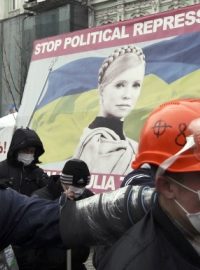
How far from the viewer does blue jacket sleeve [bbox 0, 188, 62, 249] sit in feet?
5.81

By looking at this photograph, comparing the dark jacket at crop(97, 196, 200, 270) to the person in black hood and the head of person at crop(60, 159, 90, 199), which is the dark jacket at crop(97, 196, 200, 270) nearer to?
the head of person at crop(60, 159, 90, 199)

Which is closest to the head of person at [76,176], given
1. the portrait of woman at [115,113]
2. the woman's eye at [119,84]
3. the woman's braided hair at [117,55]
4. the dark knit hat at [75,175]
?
the dark knit hat at [75,175]

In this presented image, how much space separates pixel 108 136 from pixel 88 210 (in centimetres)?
271

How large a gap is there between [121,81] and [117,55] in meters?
0.27

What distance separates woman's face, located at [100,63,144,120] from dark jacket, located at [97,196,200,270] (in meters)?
2.77

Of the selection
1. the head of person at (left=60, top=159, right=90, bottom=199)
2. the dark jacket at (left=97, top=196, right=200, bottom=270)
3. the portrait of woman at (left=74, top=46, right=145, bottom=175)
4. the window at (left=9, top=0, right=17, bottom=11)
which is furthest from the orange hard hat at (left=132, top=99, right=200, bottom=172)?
the window at (left=9, top=0, right=17, bottom=11)

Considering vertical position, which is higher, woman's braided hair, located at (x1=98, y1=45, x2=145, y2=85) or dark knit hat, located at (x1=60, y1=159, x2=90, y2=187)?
woman's braided hair, located at (x1=98, y1=45, x2=145, y2=85)

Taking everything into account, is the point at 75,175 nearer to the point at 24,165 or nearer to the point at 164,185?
the point at 24,165

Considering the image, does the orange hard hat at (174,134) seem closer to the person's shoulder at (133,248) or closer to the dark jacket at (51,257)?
the person's shoulder at (133,248)

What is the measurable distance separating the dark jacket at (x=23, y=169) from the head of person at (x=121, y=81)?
2.06 ft

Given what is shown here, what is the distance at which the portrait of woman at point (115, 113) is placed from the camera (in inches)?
160

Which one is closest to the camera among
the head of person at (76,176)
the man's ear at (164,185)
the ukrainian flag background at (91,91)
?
the man's ear at (164,185)

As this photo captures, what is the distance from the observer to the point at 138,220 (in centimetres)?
148

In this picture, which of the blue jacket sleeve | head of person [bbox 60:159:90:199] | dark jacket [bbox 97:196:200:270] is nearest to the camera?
dark jacket [bbox 97:196:200:270]
